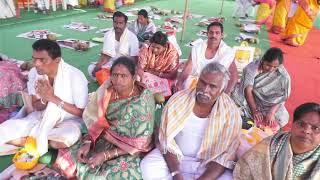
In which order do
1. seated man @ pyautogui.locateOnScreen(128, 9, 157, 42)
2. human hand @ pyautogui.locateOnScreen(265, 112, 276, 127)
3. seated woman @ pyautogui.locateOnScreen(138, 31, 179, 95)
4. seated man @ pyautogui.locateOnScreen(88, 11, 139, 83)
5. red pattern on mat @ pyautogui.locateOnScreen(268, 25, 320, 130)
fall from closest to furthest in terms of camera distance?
human hand @ pyautogui.locateOnScreen(265, 112, 276, 127) → seated woman @ pyautogui.locateOnScreen(138, 31, 179, 95) → seated man @ pyautogui.locateOnScreen(88, 11, 139, 83) → red pattern on mat @ pyautogui.locateOnScreen(268, 25, 320, 130) → seated man @ pyautogui.locateOnScreen(128, 9, 157, 42)

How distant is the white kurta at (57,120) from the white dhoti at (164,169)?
2.10 feet

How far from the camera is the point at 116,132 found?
2.51 m

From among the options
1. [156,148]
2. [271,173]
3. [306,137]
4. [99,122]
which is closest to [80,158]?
[99,122]

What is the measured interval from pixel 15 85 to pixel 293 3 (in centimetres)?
732

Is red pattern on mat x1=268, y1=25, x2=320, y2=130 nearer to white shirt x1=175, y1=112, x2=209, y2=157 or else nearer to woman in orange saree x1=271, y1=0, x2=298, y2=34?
woman in orange saree x1=271, y1=0, x2=298, y2=34

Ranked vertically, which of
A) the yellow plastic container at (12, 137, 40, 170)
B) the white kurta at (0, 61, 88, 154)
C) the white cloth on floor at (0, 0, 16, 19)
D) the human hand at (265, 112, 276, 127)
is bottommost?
the yellow plastic container at (12, 137, 40, 170)

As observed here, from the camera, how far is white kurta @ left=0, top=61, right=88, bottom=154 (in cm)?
265

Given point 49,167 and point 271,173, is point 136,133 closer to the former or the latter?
point 49,167

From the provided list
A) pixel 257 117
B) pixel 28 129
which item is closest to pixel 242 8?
pixel 257 117

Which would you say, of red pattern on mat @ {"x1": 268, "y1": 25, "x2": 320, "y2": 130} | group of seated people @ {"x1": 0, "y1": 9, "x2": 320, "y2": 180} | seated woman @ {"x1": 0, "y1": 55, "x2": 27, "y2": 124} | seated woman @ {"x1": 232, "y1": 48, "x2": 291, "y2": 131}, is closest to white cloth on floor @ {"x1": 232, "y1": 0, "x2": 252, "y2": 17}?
red pattern on mat @ {"x1": 268, "y1": 25, "x2": 320, "y2": 130}

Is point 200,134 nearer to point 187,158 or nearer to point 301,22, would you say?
point 187,158

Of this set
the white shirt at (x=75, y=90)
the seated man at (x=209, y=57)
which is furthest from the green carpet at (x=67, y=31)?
the white shirt at (x=75, y=90)

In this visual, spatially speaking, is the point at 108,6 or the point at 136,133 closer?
the point at 136,133

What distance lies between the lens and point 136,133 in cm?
246
